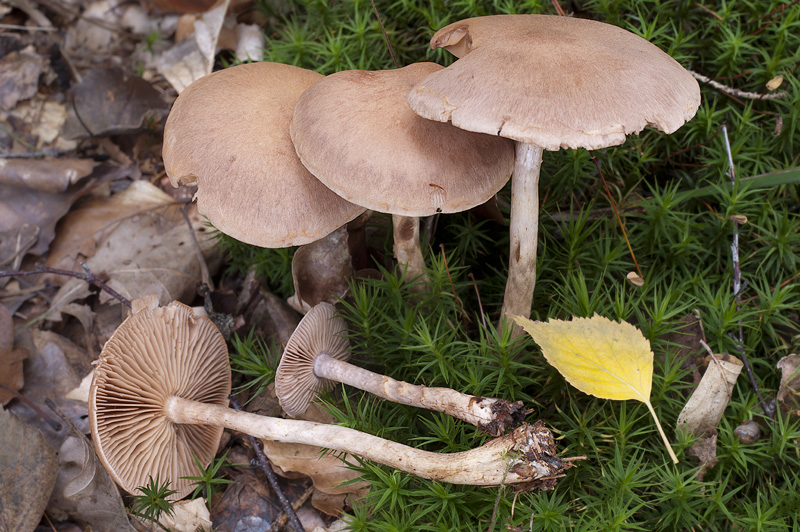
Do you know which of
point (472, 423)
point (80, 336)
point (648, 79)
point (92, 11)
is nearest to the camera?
point (648, 79)

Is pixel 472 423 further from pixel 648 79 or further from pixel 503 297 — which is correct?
pixel 648 79

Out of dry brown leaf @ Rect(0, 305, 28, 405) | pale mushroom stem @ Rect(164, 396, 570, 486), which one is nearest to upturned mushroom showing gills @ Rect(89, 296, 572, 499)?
pale mushroom stem @ Rect(164, 396, 570, 486)

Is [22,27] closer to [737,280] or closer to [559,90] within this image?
[559,90]

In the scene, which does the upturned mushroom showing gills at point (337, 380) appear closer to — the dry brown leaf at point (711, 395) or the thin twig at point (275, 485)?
the thin twig at point (275, 485)

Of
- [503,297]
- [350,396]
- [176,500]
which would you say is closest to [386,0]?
[503,297]

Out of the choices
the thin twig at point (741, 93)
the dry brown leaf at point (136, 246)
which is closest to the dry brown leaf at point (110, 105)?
the dry brown leaf at point (136, 246)

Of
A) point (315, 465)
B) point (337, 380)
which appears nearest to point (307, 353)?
point (337, 380)

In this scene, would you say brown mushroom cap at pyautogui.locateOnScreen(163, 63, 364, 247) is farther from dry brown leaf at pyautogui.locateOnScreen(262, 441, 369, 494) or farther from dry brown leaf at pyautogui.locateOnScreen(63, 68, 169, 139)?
dry brown leaf at pyautogui.locateOnScreen(63, 68, 169, 139)
